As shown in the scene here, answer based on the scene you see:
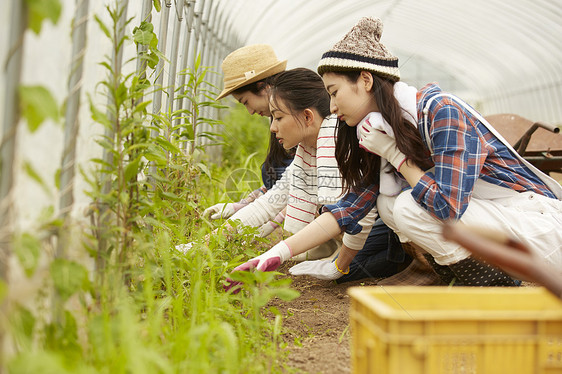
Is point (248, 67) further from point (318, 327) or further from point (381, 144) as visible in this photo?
point (318, 327)

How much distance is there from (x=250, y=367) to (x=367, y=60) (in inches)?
48.7

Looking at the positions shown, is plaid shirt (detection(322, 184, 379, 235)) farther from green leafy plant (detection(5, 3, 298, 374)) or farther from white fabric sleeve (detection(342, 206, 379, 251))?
green leafy plant (detection(5, 3, 298, 374))

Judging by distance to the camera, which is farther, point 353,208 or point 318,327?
point 353,208

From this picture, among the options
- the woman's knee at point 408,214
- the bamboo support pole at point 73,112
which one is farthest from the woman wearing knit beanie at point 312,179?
the bamboo support pole at point 73,112

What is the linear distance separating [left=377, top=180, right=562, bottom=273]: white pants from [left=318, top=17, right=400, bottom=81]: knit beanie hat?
1.61ft

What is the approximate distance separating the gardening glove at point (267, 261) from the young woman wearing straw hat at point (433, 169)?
13 mm

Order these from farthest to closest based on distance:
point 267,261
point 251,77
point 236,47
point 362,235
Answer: point 236,47
point 251,77
point 362,235
point 267,261

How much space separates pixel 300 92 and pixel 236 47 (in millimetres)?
5578

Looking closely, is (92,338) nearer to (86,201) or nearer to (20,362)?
(20,362)

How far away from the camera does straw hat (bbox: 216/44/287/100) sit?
10.1 feet

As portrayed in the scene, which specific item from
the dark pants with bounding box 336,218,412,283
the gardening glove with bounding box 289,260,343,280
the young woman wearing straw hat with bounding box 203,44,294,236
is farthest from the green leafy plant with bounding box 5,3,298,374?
the young woman wearing straw hat with bounding box 203,44,294,236

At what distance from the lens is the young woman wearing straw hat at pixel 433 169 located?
6.62 ft

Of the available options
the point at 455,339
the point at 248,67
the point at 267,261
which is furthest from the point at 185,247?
the point at 455,339

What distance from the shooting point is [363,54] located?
216 centimetres
